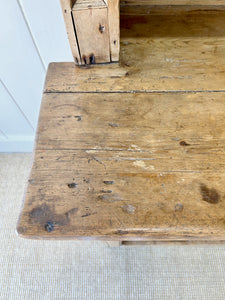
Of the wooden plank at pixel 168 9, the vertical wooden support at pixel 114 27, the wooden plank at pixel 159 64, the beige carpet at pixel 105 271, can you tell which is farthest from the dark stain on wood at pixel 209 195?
the beige carpet at pixel 105 271

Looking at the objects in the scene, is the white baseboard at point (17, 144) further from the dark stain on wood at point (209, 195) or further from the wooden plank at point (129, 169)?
the dark stain on wood at point (209, 195)

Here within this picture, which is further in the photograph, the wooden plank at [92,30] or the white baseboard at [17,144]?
the white baseboard at [17,144]

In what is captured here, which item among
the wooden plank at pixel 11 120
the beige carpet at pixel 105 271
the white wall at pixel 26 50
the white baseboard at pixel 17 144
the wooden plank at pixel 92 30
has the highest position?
the wooden plank at pixel 92 30

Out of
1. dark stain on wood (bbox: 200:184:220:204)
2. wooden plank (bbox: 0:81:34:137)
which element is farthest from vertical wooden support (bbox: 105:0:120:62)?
wooden plank (bbox: 0:81:34:137)

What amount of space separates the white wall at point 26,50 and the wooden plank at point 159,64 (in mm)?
127

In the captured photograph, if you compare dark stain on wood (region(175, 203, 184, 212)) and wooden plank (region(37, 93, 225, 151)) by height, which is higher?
wooden plank (region(37, 93, 225, 151))

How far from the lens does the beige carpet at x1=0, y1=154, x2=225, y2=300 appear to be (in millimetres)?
914

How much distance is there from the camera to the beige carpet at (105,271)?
3.00ft

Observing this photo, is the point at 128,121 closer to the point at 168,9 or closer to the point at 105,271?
the point at 168,9

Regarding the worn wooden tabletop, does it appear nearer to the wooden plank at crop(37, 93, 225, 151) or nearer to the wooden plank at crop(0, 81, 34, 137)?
the wooden plank at crop(37, 93, 225, 151)

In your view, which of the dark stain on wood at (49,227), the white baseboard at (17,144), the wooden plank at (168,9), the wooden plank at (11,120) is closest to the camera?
the dark stain on wood at (49,227)

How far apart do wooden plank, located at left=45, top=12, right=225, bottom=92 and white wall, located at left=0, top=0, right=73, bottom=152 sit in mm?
127

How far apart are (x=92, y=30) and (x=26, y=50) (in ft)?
0.92

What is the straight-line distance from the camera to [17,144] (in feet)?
3.85
